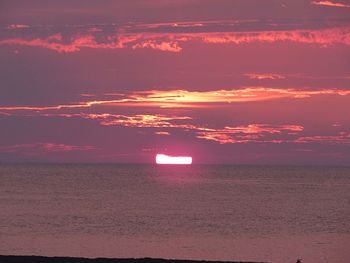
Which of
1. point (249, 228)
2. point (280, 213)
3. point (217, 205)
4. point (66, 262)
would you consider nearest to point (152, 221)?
point (249, 228)

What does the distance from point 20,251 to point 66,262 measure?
13.5 m

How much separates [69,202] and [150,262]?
68.3m

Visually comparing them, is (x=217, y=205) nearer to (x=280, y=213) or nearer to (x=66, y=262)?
(x=280, y=213)

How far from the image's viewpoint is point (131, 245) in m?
56.6

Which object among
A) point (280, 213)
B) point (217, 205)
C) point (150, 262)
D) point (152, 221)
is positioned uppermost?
point (217, 205)

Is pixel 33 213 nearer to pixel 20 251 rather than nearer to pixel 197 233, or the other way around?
pixel 197 233

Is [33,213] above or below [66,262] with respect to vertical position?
above

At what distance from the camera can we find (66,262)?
1569 inches

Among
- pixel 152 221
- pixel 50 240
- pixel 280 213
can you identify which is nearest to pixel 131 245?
pixel 50 240

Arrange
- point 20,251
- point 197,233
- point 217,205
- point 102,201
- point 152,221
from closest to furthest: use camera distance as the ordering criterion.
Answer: point 20,251 < point 197,233 < point 152,221 < point 217,205 < point 102,201

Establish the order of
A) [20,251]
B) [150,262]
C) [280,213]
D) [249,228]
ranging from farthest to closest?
1. [280,213]
2. [249,228]
3. [20,251]
4. [150,262]

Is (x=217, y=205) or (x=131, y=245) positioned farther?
(x=217, y=205)

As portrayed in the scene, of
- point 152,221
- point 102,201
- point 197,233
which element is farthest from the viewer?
point 102,201

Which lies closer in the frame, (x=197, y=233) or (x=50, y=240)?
(x=50, y=240)
